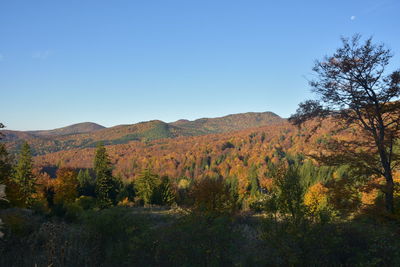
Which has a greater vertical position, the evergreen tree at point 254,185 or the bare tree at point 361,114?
the bare tree at point 361,114

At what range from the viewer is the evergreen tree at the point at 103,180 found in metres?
42.8

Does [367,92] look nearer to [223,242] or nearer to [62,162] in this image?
[223,242]

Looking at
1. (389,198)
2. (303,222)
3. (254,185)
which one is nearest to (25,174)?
(303,222)

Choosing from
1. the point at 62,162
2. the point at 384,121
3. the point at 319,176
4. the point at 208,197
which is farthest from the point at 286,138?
the point at 384,121

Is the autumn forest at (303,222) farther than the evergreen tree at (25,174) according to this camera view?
No

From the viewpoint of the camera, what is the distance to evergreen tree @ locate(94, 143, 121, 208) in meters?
42.8

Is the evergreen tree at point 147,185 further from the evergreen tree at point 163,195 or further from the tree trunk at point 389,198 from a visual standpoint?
the tree trunk at point 389,198

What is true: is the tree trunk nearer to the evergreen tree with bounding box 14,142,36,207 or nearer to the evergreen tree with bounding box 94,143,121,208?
the evergreen tree with bounding box 94,143,121,208

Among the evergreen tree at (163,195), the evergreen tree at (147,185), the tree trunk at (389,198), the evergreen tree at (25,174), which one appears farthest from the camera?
the evergreen tree at (163,195)

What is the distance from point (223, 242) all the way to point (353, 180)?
6856 mm

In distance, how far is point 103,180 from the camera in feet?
142

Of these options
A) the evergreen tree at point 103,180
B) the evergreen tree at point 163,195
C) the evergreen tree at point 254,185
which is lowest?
the evergreen tree at point 254,185

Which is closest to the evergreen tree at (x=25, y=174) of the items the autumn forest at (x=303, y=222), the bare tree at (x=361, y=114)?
the autumn forest at (x=303, y=222)

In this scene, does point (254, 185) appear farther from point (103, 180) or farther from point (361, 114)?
point (361, 114)
